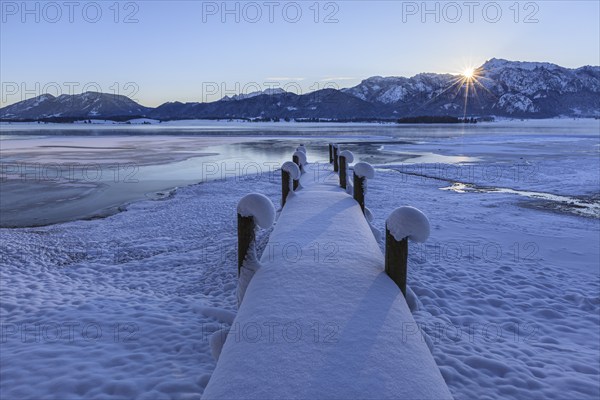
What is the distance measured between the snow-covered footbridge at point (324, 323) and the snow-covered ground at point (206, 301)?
0.69 m

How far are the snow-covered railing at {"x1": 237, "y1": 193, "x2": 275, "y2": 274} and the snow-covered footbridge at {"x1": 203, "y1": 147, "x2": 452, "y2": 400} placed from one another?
0.01 m

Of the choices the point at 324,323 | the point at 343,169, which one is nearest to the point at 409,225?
the point at 324,323

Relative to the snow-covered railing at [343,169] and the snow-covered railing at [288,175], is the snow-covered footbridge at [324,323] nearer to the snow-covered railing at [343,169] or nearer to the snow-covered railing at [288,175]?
the snow-covered railing at [288,175]

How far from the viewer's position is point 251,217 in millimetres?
4543

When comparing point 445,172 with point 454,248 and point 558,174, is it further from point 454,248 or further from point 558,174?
point 454,248

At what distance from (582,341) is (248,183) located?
12733 millimetres

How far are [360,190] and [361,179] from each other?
23 centimetres

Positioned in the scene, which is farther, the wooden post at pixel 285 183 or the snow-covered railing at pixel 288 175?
the wooden post at pixel 285 183

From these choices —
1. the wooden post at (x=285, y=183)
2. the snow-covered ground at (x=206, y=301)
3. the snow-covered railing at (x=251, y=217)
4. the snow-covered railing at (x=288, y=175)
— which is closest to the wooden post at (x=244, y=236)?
the snow-covered railing at (x=251, y=217)

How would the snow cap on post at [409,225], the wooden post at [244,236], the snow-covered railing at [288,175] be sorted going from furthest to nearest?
the snow-covered railing at [288,175]
the wooden post at [244,236]
the snow cap on post at [409,225]

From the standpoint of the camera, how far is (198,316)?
5344mm

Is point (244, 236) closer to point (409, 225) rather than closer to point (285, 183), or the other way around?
point (409, 225)

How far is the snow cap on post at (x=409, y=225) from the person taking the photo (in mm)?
3969

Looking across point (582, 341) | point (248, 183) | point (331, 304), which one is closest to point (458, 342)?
point (582, 341)
